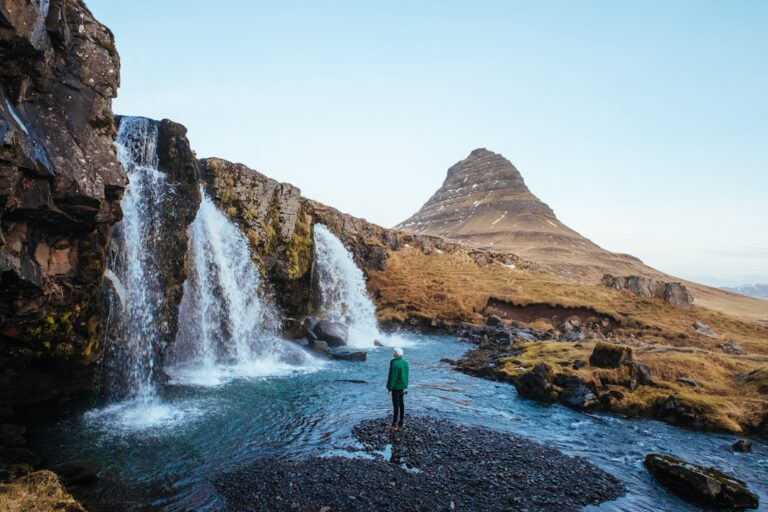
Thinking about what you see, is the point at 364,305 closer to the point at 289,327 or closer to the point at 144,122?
the point at 289,327

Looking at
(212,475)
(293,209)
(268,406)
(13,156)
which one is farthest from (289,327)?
(13,156)

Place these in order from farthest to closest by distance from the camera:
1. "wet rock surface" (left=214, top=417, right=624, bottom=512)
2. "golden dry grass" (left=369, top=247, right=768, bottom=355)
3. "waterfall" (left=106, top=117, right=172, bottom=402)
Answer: "golden dry grass" (left=369, top=247, right=768, bottom=355) < "waterfall" (left=106, top=117, right=172, bottom=402) < "wet rock surface" (left=214, top=417, right=624, bottom=512)

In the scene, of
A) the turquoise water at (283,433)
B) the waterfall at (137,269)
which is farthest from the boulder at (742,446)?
the waterfall at (137,269)

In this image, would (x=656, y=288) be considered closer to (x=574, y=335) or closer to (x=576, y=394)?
(x=574, y=335)

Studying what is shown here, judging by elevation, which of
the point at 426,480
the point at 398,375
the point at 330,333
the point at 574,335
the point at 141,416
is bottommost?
the point at 141,416

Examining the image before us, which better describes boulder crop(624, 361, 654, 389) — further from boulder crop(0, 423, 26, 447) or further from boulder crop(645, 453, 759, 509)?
boulder crop(0, 423, 26, 447)

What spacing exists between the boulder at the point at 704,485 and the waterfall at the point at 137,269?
24.7 m

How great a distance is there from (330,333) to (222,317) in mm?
11113

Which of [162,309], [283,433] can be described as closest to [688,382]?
[283,433]

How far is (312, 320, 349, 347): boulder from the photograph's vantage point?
41531 mm

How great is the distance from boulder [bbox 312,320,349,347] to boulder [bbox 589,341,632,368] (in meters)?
22.4

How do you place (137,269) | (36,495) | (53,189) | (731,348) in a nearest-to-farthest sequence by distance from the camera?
1. (36,495)
2. (53,189)
3. (137,269)
4. (731,348)

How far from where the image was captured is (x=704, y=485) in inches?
595

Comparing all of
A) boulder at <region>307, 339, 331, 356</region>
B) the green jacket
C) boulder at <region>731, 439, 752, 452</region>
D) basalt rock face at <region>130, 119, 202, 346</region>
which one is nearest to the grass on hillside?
boulder at <region>731, 439, 752, 452</region>
